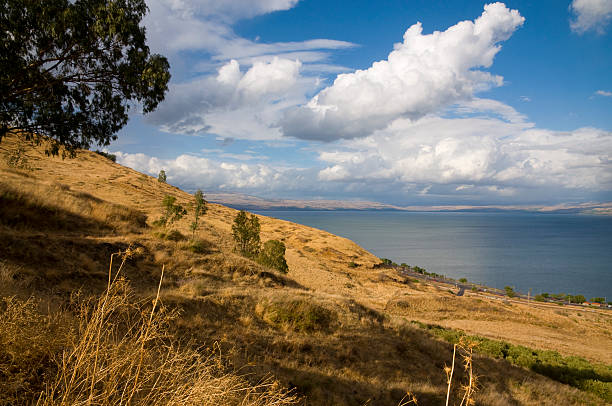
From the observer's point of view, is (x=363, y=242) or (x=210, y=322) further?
(x=363, y=242)

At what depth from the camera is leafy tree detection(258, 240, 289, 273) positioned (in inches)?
1195

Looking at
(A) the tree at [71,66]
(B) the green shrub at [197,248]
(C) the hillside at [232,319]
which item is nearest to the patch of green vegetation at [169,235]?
(C) the hillside at [232,319]

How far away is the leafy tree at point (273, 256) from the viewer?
3036 centimetres

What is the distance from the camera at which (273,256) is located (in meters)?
31.4

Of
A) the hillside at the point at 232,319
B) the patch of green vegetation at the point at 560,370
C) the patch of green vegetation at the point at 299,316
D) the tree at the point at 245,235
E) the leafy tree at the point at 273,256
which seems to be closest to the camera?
the hillside at the point at 232,319

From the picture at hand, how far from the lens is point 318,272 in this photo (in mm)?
44719

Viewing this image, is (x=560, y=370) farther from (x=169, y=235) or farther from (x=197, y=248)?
(x=169, y=235)

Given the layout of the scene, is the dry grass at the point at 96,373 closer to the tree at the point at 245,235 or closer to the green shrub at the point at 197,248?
the green shrub at the point at 197,248

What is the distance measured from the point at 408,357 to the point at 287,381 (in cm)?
617

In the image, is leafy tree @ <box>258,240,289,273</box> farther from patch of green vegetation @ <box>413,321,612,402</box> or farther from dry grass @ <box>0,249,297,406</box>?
dry grass @ <box>0,249,297,406</box>

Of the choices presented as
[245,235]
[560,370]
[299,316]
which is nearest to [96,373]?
[299,316]

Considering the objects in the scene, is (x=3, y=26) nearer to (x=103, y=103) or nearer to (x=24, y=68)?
(x=24, y=68)

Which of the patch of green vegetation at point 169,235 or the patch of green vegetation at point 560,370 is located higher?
the patch of green vegetation at point 169,235

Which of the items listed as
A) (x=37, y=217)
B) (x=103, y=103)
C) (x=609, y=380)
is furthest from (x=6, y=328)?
(x=609, y=380)
